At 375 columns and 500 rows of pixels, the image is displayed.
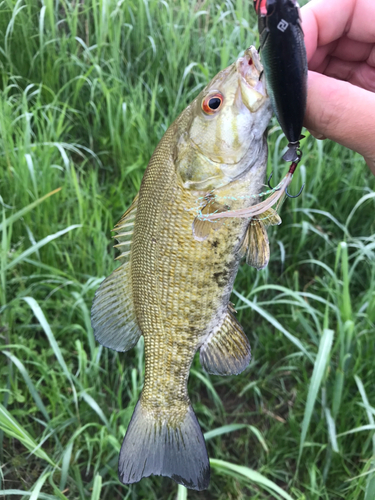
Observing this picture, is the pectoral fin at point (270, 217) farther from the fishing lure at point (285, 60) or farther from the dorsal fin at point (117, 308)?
the dorsal fin at point (117, 308)

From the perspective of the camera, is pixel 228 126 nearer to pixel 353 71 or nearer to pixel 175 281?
pixel 175 281

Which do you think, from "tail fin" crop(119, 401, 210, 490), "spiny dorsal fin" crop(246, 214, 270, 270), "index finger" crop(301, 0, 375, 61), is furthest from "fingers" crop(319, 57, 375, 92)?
"tail fin" crop(119, 401, 210, 490)

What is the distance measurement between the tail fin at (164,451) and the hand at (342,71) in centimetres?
99

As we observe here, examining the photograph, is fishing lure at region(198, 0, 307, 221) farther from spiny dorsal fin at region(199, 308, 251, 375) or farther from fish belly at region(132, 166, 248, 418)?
spiny dorsal fin at region(199, 308, 251, 375)

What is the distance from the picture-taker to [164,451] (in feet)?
4.15

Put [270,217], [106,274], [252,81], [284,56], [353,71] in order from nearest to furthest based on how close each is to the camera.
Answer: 1. [284,56]
2. [252,81]
3. [270,217]
4. [353,71]
5. [106,274]

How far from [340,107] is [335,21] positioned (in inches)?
27.6

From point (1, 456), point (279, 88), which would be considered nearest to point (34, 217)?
point (1, 456)

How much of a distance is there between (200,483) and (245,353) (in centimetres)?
42

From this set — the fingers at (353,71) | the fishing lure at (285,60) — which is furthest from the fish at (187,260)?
the fingers at (353,71)

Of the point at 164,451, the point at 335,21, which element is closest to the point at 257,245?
the point at 164,451

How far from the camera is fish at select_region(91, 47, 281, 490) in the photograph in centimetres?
104

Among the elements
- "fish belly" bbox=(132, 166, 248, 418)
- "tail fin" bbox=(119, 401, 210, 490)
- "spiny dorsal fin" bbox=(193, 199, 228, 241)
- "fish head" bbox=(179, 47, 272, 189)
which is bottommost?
"tail fin" bbox=(119, 401, 210, 490)

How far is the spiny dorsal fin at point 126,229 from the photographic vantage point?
3.99ft
